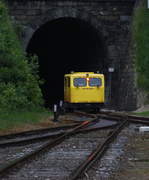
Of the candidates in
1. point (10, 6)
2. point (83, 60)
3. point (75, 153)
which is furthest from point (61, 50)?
point (75, 153)

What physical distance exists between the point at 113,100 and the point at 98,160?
28.0 meters

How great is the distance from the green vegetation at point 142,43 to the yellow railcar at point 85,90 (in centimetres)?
267

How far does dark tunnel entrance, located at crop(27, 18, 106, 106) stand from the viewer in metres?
40.3

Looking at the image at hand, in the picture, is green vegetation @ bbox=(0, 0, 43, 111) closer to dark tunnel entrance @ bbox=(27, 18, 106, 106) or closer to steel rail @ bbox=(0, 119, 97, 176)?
steel rail @ bbox=(0, 119, 97, 176)

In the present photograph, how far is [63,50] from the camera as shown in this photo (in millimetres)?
50000

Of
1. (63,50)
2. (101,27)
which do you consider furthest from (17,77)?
(63,50)

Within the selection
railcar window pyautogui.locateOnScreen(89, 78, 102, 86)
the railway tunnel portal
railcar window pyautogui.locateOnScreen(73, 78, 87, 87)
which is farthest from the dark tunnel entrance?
railcar window pyautogui.locateOnScreen(73, 78, 87, 87)

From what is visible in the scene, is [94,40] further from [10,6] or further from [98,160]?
[98,160]

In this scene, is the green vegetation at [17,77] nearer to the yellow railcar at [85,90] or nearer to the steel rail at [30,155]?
the yellow railcar at [85,90]

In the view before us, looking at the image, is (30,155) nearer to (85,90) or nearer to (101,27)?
(85,90)

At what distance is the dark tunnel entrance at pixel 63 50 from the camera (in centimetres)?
4034

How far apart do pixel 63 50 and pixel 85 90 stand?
→ 56.5 ft

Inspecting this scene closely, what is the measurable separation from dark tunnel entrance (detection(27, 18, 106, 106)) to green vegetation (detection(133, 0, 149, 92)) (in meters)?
3.26

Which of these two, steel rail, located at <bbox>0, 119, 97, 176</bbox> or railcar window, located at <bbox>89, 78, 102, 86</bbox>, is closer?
steel rail, located at <bbox>0, 119, 97, 176</bbox>
